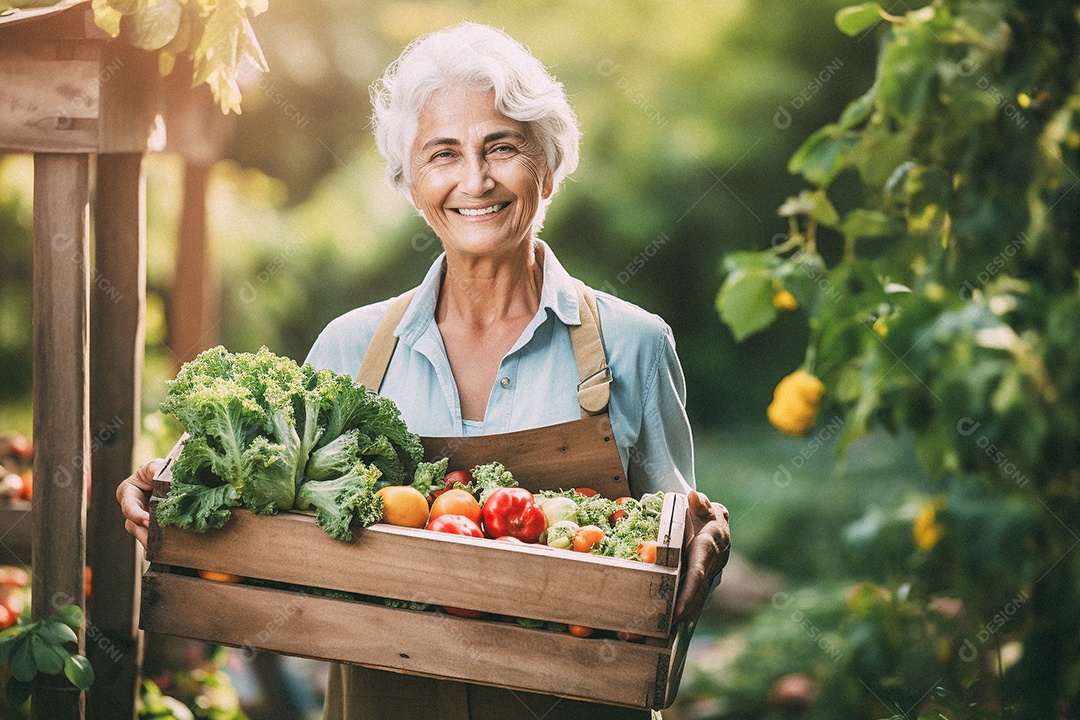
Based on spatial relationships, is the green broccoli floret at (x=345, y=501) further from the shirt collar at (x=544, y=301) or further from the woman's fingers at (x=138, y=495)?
the shirt collar at (x=544, y=301)

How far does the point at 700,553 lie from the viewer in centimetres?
195

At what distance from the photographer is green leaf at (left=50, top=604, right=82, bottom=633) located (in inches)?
92.7

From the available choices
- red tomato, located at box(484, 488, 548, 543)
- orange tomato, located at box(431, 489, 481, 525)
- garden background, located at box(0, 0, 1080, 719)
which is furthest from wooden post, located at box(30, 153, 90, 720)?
garden background, located at box(0, 0, 1080, 719)

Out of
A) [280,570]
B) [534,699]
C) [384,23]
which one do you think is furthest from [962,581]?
[384,23]

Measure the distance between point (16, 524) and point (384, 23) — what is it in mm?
4657

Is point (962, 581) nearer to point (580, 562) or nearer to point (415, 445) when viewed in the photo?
point (580, 562)

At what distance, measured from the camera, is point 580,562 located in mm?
1771

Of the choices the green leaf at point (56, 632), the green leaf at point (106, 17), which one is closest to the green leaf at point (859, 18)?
the green leaf at point (106, 17)

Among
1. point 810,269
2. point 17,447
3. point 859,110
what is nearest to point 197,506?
point 810,269

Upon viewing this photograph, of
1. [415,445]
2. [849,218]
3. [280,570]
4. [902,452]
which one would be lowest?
[902,452]

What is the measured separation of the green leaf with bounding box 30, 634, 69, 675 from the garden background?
1447 mm

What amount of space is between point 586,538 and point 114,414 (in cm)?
156

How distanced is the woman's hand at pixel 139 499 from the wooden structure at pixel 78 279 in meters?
0.41

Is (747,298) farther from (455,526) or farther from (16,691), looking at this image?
(16,691)
